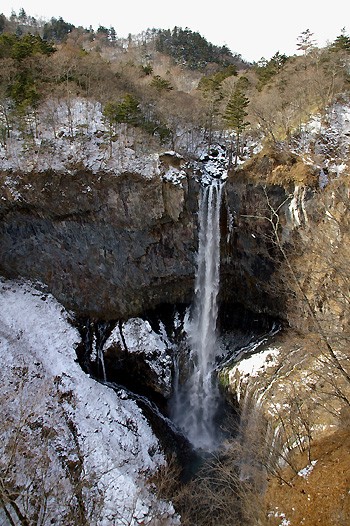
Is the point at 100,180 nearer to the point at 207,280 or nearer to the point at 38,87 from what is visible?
the point at 207,280

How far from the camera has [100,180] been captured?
17453 millimetres

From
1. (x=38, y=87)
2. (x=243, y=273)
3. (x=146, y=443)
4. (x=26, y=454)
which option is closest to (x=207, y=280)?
(x=243, y=273)

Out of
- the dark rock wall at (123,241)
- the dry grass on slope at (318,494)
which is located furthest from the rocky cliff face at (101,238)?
the dry grass on slope at (318,494)

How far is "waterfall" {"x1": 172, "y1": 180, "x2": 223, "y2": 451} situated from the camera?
1692cm

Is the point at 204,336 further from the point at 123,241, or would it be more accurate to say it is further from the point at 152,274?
the point at 123,241

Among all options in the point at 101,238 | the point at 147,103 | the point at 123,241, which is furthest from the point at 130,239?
the point at 147,103

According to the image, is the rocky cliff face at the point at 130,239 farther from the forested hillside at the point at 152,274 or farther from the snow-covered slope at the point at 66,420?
the snow-covered slope at the point at 66,420

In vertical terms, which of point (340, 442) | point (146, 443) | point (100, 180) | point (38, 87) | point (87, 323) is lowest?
point (146, 443)

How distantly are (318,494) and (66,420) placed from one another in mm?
10215

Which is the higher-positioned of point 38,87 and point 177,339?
point 38,87

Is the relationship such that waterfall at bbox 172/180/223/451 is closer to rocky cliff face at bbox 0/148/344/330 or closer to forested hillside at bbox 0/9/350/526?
forested hillside at bbox 0/9/350/526

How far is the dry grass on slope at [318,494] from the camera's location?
7.53m

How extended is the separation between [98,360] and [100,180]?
9046 millimetres

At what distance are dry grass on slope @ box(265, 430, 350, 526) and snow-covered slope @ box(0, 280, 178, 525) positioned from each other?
5.24 metres
